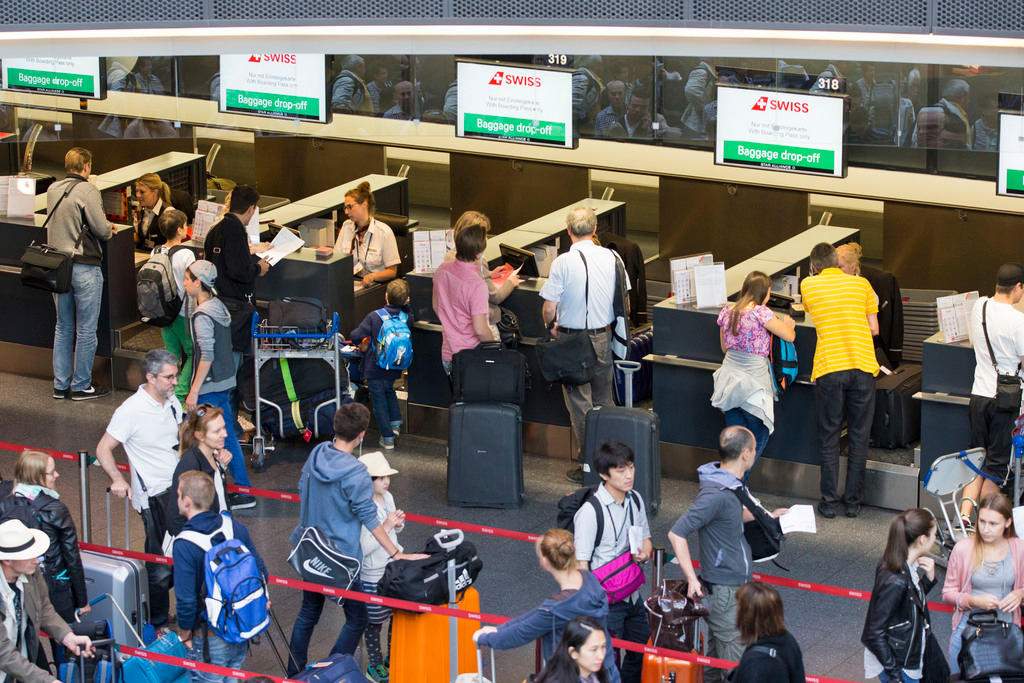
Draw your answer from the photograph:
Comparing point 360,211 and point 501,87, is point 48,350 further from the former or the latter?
point 501,87

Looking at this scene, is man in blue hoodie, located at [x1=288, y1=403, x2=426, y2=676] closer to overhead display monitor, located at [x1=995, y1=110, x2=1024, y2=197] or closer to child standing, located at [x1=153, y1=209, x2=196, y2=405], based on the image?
child standing, located at [x1=153, y1=209, x2=196, y2=405]

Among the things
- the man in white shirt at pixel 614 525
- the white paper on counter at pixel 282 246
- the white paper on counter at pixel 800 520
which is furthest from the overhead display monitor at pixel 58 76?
the white paper on counter at pixel 800 520

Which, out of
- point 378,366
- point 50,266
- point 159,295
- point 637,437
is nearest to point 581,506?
point 637,437

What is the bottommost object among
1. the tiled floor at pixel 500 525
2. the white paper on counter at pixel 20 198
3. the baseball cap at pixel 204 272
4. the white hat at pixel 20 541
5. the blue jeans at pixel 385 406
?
the tiled floor at pixel 500 525

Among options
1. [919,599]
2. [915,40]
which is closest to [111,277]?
[915,40]

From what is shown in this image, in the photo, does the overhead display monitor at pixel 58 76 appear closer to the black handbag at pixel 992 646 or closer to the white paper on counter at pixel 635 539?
the white paper on counter at pixel 635 539

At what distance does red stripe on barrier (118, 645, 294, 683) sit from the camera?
6.68 m

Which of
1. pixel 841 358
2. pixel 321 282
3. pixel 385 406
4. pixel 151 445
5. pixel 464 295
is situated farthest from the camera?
pixel 321 282

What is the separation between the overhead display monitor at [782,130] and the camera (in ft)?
30.2

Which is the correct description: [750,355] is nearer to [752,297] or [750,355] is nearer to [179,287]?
[752,297]

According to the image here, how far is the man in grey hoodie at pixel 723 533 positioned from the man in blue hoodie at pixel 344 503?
1235 mm

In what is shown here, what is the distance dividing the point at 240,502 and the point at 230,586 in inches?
126

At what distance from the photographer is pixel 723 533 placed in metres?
6.66

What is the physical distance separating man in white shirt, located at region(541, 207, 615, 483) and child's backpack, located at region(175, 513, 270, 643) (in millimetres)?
3547
